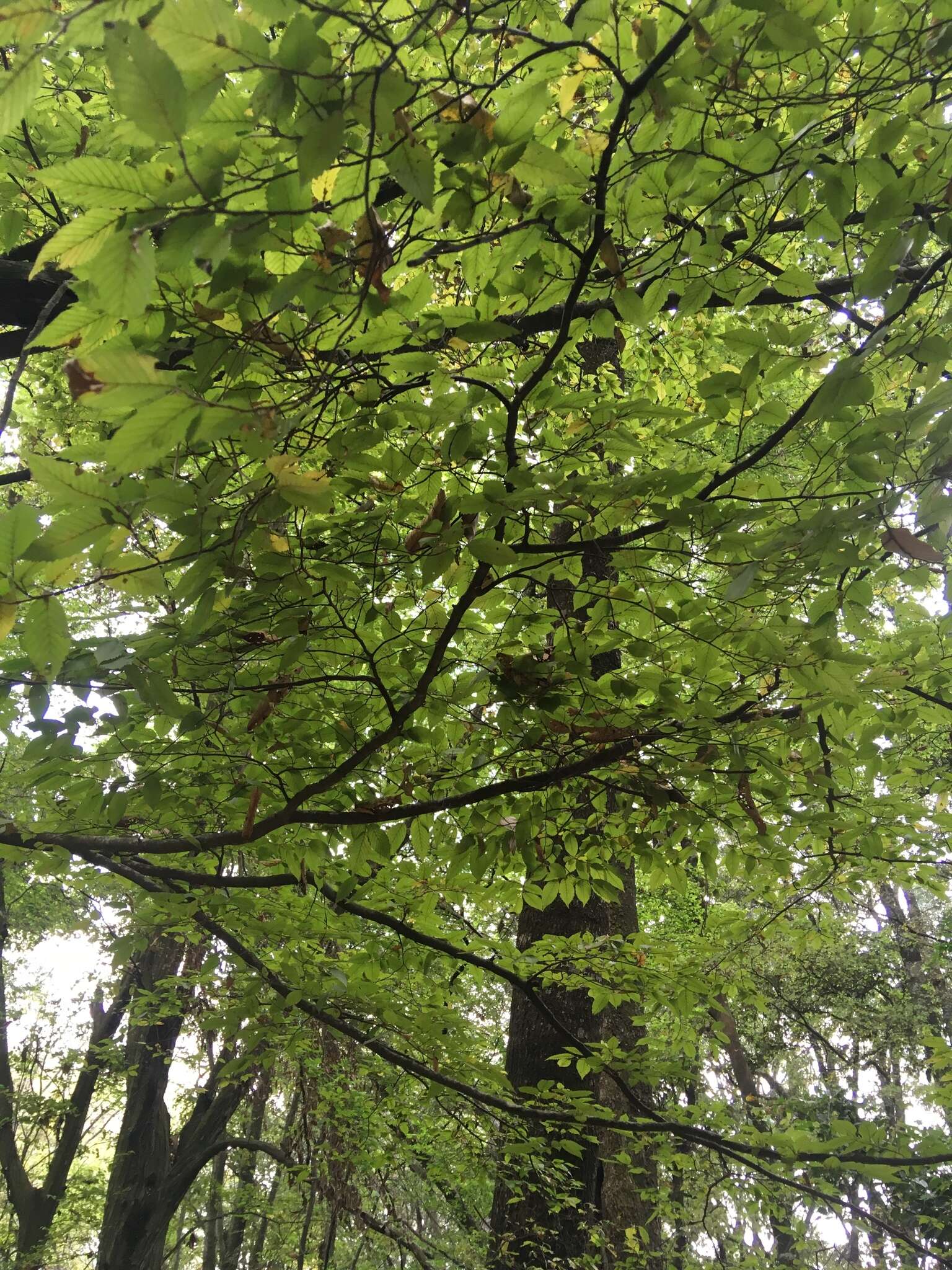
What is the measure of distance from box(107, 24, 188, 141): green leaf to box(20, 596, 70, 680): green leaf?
0.72 m

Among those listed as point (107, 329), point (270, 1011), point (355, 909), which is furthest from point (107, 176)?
point (270, 1011)

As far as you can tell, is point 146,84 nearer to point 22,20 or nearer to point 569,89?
point 22,20

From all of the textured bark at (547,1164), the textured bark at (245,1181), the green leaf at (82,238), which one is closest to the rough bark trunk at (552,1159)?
the textured bark at (547,1164)

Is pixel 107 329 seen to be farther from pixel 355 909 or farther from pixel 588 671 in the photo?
pixel 355 909

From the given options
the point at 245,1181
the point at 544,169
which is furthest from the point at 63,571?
the point at 245,1181

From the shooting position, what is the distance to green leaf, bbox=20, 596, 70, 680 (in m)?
1.21

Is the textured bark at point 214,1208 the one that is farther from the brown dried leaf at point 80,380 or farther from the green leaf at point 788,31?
the green leaf at point 788,31

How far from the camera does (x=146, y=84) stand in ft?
2.65

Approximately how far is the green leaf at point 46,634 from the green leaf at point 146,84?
0.72 metres

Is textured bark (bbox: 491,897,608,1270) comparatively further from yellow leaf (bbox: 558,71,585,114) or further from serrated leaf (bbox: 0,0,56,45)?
serrated leaf (bbox: 0,0,56,45)

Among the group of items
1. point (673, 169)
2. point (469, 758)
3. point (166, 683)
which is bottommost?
point (166, 683)

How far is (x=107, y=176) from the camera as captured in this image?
3.21 ft

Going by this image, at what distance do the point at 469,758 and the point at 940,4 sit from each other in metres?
2.31

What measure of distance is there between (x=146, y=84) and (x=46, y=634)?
2.60 feet
